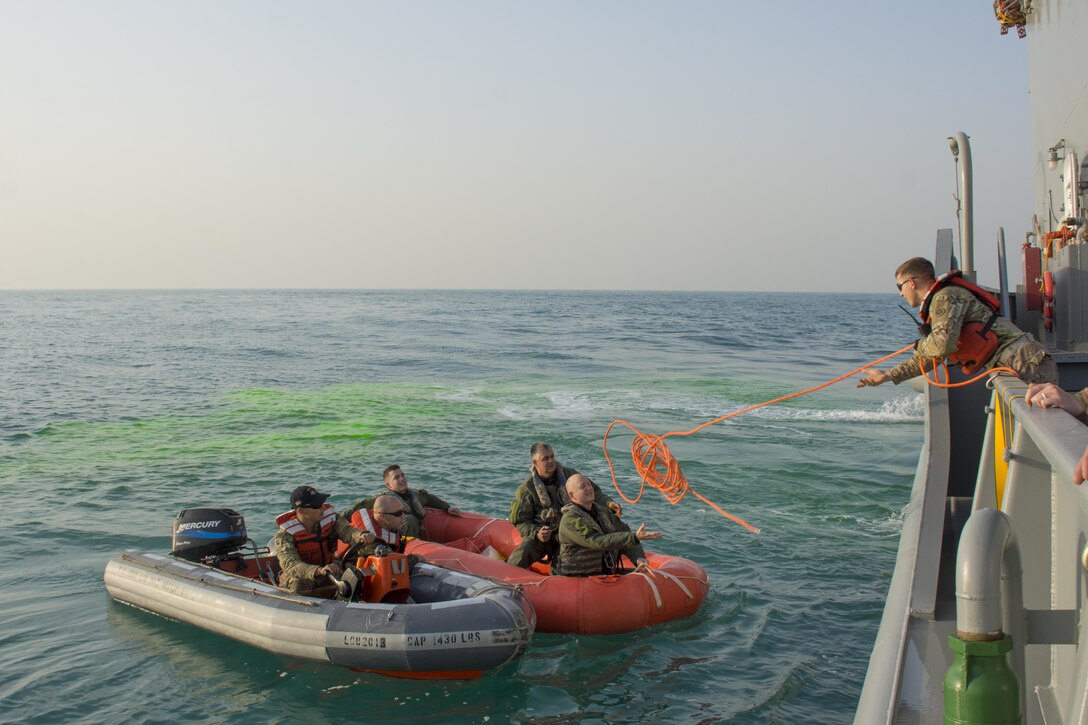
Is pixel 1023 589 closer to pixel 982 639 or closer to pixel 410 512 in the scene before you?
pixel 982 639

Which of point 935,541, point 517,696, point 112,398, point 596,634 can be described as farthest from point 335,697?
point 112,398

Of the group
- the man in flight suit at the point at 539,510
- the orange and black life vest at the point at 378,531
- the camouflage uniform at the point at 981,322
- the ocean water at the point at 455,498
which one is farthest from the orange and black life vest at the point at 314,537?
the camouflage uniform at the point at 981,322

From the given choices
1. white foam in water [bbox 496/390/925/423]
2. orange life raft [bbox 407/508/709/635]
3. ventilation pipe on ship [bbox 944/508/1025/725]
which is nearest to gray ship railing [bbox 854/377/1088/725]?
ventilation pipe on ship [bbox 944/508/1025/725]

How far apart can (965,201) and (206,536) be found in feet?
25.3

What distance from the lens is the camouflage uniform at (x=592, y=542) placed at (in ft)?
26.1

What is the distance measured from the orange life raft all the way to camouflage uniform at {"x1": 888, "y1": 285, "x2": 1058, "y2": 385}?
3404mm

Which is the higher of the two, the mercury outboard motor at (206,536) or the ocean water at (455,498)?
the mercury outboard motor at (206,536)

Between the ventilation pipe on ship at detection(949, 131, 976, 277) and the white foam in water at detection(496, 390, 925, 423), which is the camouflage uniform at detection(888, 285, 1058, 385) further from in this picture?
the white foam in water at detection(496, 390, 925, 423)

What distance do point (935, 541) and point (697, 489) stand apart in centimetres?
876

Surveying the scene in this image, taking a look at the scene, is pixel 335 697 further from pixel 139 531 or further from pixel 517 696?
pixel 139 531

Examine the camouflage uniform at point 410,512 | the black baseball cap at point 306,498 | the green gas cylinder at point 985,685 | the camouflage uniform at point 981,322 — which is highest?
the camouflage uniform at point 981,322

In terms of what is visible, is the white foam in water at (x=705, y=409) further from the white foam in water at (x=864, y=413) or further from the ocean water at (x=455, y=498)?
the ocean water at (x=455, y=498)

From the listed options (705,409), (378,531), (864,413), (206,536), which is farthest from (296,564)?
(864,413)

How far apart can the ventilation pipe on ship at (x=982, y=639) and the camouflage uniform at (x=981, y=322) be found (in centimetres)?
334
